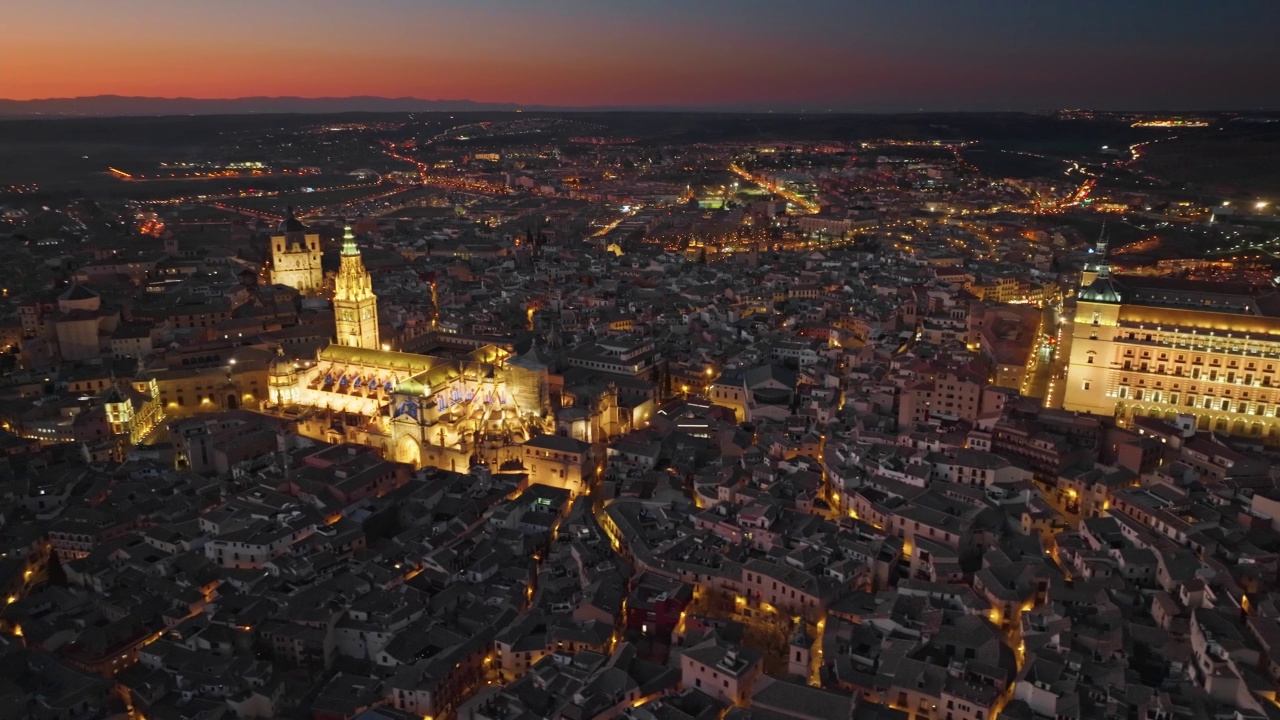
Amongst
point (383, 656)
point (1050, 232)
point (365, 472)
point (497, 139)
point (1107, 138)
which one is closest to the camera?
point (383, 656)

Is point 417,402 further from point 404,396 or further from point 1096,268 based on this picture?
point 1096,268

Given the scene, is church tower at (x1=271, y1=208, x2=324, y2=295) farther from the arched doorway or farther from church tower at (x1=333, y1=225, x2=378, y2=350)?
the arched doorway

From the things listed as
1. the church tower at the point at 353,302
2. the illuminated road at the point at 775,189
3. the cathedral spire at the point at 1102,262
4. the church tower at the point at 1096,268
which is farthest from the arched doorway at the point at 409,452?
the illuminated road at the point at 775,189

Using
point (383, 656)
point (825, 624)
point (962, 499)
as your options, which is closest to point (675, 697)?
point (825, 624)

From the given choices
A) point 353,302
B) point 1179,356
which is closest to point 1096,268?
point 1179,356

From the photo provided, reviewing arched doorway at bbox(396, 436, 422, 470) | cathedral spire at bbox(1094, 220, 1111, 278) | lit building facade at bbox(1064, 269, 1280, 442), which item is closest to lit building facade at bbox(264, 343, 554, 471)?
arched doorway at bbox(396, 436, 422, 470)

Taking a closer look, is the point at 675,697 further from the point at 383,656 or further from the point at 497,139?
the point at 497,139
